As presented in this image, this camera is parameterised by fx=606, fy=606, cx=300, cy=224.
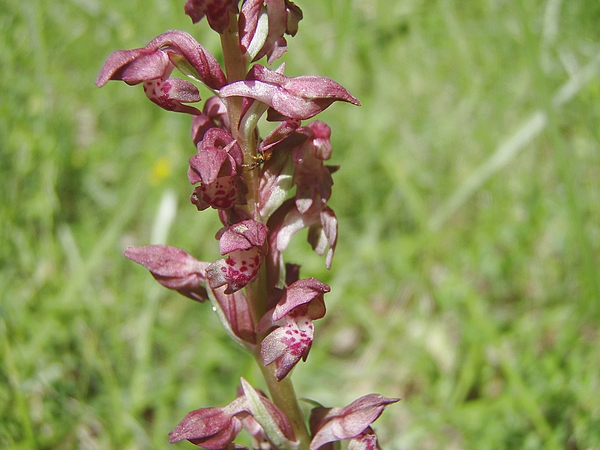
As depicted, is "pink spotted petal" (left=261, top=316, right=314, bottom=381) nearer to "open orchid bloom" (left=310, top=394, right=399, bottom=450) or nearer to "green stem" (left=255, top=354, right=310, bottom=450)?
"green stem" (left=255, top=354, right=310, bottom=450)

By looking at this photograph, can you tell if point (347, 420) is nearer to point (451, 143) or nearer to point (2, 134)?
point (451, 143)

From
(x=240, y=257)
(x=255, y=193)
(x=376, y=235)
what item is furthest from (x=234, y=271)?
(x=376, y=235)

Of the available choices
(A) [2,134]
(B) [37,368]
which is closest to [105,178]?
(A) [2,134]

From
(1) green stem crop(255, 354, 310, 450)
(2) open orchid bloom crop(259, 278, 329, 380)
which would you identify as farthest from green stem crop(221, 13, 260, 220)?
(1) green stem crop(255, 354, 310, 450)

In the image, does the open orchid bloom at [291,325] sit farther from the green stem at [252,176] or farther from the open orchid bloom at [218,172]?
the open orchid bloom at [218,172]

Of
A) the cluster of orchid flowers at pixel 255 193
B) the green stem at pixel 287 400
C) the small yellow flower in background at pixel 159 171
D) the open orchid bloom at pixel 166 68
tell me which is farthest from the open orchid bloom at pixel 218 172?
the small yellow flower in background at pixel 159 171

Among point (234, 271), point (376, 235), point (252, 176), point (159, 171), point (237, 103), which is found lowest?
point (234, 271)

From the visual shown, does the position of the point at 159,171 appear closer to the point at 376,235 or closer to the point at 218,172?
the point at 376,235
